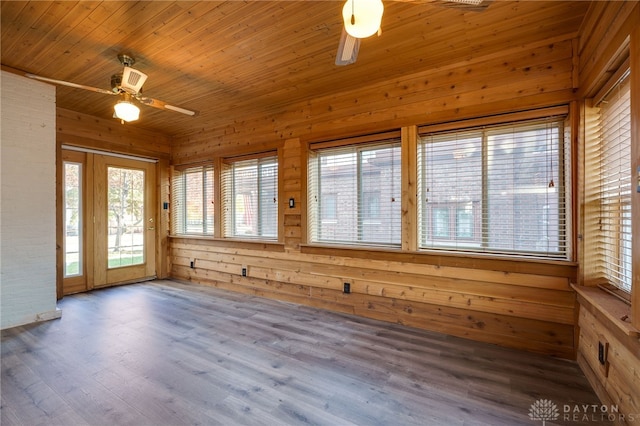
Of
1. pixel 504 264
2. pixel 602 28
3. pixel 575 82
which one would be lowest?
pixel 504 264

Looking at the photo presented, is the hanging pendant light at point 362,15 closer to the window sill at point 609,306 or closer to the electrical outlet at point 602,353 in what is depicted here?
the window sill at point 609,306

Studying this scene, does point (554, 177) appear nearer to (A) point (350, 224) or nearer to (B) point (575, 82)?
(B) point (575, 82)

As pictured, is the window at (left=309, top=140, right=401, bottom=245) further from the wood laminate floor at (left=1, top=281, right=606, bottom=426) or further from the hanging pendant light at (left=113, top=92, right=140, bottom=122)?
the hanging pendant light at (left=113, top=92, right=140, bottom=122)

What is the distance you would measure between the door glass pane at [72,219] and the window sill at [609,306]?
6170mm

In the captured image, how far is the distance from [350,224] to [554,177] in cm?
210

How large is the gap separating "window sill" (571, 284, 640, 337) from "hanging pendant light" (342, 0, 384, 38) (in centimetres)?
208

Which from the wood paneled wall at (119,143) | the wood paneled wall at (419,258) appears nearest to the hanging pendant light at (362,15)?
the wood paneled wall at (419,258)

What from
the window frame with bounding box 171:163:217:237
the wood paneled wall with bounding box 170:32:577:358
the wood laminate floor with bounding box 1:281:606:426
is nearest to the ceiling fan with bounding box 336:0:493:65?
the wood paneled wall with bounding box 170:32:577:358

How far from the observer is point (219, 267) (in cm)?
502

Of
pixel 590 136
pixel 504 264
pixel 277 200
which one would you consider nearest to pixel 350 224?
pixel 277 200

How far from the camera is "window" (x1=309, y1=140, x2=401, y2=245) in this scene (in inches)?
138

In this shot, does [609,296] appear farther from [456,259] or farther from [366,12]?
[366,12]

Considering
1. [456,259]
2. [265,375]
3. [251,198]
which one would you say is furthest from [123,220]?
[456,259]

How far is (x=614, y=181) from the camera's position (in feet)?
6.89
